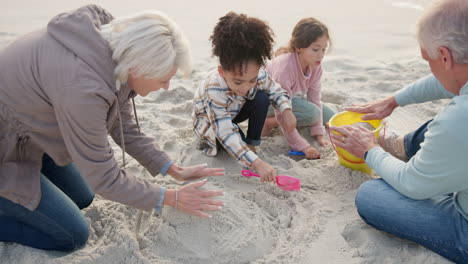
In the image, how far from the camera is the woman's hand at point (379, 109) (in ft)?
7.97

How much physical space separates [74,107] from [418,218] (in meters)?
1.42

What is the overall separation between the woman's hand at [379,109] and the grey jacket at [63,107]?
4.29 feet

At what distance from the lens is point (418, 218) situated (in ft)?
5.77

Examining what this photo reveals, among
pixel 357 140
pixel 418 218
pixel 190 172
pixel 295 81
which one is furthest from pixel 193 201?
pixel 295 81

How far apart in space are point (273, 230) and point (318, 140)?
999 millimetres

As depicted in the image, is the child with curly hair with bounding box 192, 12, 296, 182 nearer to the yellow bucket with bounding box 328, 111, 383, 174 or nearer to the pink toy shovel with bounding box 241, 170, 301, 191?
the pink toy shovel with bounding box 241, 170, 301, 191

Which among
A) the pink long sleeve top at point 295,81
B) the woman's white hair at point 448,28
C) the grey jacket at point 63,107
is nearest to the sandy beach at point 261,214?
the pink long sleeve top at point 295,81

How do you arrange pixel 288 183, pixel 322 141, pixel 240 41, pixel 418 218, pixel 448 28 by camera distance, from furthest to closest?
→ pixel 322 141 < pixel 288 183 < pixel 240 41 < pixel 418 218 < pixel 448 28

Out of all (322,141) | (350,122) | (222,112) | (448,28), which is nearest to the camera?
(448,28)

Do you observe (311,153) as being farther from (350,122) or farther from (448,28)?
(448,28)

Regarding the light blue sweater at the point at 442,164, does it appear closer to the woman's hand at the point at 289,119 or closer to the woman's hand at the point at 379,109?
the woman's hand at the point at 379,109

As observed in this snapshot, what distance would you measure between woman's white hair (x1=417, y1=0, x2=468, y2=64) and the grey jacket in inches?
45.4

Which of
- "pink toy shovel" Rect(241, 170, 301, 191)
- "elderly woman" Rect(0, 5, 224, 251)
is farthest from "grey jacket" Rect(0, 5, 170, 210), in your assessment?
"pink toy shovel" Rect(241, 170, 301, 191)

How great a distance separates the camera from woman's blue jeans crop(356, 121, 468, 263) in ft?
5.51
